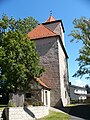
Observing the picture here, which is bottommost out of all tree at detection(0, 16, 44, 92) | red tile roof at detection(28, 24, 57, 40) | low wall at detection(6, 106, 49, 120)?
low wall at detection(6, 106, 49, 120)

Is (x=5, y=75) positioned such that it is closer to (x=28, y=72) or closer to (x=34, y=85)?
(x=28, y=72)

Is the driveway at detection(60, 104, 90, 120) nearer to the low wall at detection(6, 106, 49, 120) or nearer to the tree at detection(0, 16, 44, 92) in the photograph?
the low wall at detection(6, 106, 49, 120)

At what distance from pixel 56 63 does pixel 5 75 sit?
11177 mm

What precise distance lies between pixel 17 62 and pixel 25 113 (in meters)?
9.94

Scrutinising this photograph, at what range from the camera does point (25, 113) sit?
20.3 m

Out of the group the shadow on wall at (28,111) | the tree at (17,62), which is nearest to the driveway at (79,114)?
the shadow on wall at (28,111)

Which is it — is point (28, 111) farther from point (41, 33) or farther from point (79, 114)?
point (41, 33)

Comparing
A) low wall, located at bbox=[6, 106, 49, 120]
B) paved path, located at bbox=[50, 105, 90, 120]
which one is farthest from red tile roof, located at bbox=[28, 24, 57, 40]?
low wall, located at bbox=[6, 106, 49, 120]

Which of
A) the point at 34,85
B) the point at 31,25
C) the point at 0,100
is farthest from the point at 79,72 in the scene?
the point at 31,25

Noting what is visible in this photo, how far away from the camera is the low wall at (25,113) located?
17.8 meters

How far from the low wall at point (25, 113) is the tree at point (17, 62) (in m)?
6.28

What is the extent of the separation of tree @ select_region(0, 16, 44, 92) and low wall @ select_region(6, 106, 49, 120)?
6283 mm

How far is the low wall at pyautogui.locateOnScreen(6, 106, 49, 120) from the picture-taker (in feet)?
58.5

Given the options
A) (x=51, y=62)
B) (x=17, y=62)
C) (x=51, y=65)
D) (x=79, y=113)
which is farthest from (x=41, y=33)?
(x=79, y=113)
